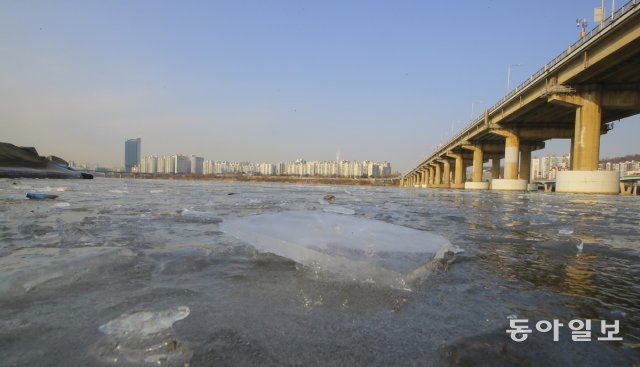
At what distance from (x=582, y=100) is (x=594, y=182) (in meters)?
5.96

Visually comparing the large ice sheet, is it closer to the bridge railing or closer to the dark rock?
the bridge railing

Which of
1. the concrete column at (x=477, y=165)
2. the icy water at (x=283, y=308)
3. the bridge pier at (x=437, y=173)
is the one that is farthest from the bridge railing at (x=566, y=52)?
the bridge pier at (x=437, y=173)

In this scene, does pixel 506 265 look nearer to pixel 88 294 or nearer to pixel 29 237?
pixel 88 294

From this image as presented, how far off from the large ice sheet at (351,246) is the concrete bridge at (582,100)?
804 inches

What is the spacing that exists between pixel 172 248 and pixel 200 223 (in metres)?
1.50

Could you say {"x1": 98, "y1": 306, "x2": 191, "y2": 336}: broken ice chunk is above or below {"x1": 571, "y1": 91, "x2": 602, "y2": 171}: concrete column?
below

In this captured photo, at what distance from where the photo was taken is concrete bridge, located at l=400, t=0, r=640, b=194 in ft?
57.8

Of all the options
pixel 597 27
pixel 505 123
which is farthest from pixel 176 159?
pixel 597 27

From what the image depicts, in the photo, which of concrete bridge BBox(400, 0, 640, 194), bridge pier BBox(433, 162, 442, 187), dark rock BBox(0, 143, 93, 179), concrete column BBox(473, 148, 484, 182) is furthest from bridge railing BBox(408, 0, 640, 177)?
dark rock BBox(0, 143, 93, 179)

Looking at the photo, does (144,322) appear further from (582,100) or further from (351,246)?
(582,100)

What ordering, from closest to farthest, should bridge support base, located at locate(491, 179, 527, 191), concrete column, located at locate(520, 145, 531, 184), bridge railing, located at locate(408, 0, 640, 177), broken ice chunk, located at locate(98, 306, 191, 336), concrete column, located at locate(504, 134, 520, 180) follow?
broken ice chunk, located at locate(98, 306, 191, 336)
bridge railing, located at locate(408, 0, 640, 177)
bridge support base, located at locate(491, 179, 527, 191)
concrete column, located at locate(504, 134, 520, 180)
concrete column, located at locate(520, 145, 531, 184)

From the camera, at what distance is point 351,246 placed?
2377mm

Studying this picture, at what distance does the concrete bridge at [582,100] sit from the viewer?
1762 centimetres

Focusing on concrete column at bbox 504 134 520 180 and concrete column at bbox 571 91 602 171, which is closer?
concrete column at bbox 571 91 602 171
